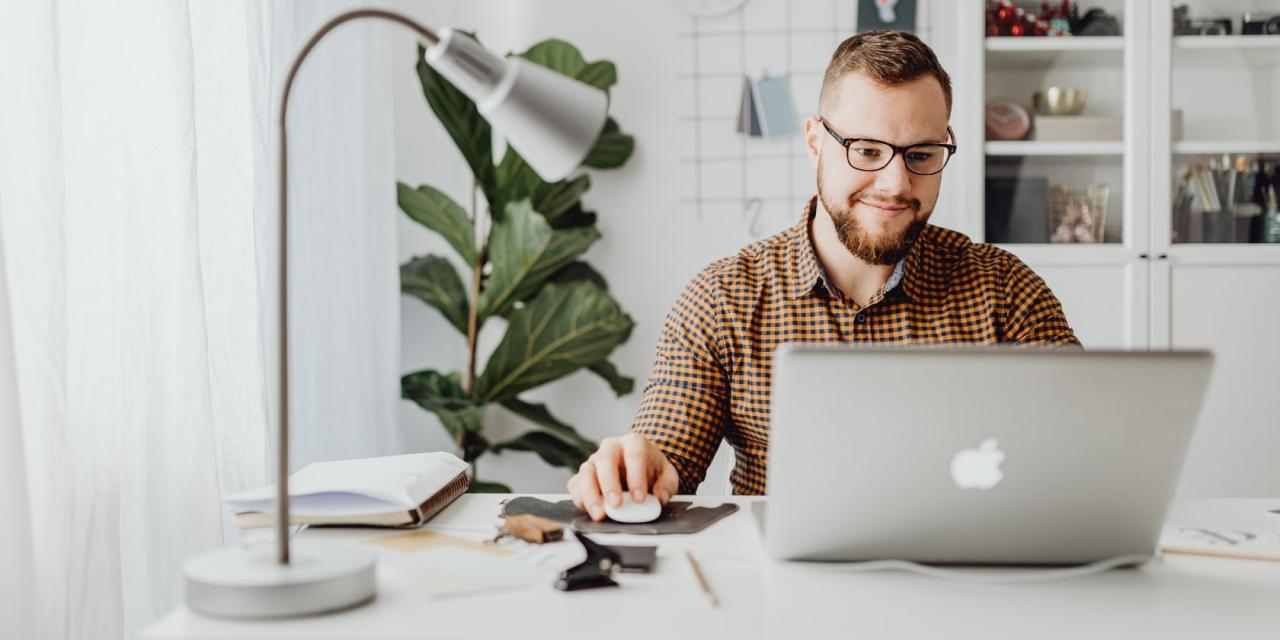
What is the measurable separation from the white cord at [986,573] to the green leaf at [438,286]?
1951 millimetres

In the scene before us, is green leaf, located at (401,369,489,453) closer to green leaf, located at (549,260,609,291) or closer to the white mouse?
green leaf, located at (549,260,609,291)

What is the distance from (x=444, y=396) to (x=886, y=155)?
5.13 feet

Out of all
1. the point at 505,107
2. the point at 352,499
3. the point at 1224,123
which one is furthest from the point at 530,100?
the point at 1224,123

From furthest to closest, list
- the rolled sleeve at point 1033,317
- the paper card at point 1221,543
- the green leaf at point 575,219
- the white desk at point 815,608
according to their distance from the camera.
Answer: the green leaf at point 575,219
the rolled sleeve at point 1033,317
the paper card at point 1221,543
the white desk at point 815,608

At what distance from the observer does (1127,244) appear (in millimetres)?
2777

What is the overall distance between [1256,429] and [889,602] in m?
2.33

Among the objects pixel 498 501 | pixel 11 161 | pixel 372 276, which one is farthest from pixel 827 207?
pixel 372 276

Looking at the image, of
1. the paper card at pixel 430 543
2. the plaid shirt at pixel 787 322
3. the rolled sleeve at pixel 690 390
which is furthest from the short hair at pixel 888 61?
the paper card at pixel 430 543

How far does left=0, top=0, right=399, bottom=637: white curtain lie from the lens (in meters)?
1.25

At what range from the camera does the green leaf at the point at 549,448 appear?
2797 millimetres

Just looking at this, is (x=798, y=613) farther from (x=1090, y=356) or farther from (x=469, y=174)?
(x=469, y=174)

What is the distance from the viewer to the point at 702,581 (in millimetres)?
932

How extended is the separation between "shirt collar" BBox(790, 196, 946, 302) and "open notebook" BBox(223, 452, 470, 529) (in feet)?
2.25

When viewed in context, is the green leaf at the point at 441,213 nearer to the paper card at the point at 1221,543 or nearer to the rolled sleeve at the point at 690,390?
the rolled sleeve at the point at 690,390
